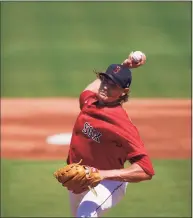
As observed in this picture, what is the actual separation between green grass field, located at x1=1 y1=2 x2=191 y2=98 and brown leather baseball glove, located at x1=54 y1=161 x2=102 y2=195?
4.53 metres

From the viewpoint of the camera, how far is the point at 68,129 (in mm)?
7961

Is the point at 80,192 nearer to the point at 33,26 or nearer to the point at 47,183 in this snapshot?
the point at 47,183

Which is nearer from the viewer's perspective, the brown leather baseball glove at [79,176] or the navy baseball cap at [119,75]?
the brown leather baseball glove at [79,176]

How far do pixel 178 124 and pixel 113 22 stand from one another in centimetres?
264

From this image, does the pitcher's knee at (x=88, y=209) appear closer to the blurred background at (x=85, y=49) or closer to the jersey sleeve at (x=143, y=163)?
the jersey sleeve at (x=143, y=163)

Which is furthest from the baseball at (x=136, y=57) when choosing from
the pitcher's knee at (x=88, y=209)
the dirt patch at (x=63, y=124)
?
the dirt patch at (x=63, y=124)

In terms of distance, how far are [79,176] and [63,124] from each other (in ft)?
13.0

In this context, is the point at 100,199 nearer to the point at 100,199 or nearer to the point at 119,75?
the point at 100,199

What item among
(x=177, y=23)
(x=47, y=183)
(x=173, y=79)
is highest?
(x=177, y=23)

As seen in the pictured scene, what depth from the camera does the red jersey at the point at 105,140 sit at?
4.25 meters

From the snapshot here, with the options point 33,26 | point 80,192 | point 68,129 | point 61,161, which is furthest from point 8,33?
point 80,192

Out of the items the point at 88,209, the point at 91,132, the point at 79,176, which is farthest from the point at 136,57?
the point at 88,209

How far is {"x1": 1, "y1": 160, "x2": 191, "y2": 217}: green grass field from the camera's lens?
642 cm

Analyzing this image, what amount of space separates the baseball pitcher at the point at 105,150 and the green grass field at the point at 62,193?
171 centimetres
